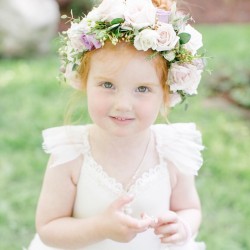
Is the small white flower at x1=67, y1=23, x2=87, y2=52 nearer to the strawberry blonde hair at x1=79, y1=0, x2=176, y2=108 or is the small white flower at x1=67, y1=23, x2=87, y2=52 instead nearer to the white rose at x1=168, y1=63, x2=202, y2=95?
the strawberry blonde hair at x1=79, y1=0, x2=176, y2=108

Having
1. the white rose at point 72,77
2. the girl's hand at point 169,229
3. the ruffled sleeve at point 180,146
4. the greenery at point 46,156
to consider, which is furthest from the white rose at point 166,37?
the greenery at point 46,156

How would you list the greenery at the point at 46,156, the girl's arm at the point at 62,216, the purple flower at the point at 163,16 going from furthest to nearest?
1. the greenery at the point at 46,156
2. the girl's arm at the point at 62,216
3. the purple flower at the point at 163,16

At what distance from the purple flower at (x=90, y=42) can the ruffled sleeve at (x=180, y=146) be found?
52 cm

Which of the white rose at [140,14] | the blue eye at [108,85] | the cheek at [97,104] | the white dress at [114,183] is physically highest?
the white rose at [140,14]

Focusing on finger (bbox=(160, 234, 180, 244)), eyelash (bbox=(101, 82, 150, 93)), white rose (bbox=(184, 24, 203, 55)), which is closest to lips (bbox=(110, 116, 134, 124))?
eyelash (bbox=(101, 82, 150, 93))

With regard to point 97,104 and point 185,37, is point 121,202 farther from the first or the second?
point 185,37

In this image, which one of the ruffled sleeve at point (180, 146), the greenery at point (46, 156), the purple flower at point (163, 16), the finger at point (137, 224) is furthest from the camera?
the greenery at point (46, 156)

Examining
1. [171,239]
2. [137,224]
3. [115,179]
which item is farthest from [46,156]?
[137,224]

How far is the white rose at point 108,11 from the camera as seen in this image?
214 cm

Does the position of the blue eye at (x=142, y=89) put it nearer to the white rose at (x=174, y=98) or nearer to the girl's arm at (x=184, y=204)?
the white rose at (x=174, y=98)

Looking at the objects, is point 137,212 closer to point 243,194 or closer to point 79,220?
point 79,220

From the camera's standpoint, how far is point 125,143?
2377 millimetres

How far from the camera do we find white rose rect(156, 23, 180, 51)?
2137 mm

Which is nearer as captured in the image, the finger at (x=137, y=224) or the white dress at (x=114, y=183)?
the finger at (x=137, y=224)
